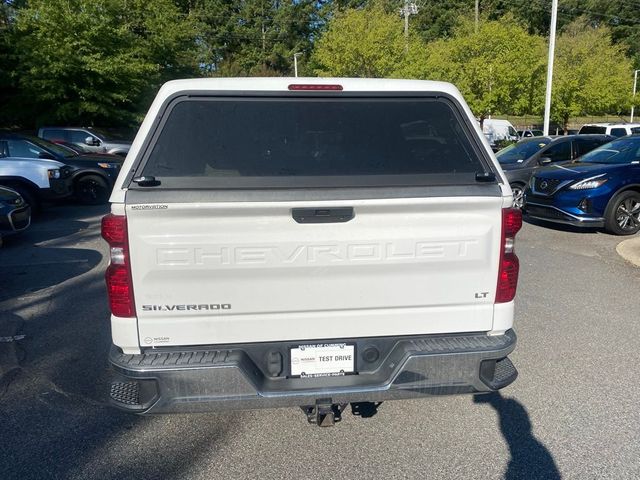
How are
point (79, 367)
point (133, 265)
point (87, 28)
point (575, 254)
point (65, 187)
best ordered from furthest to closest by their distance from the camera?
point (87, 28) < point (65, 187) < point (575, 254) < point (79, 367) < point (133, 265)

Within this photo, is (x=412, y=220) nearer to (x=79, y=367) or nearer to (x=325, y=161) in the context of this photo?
(x=325, y=161)

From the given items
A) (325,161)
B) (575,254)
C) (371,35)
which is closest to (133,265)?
(325,161)

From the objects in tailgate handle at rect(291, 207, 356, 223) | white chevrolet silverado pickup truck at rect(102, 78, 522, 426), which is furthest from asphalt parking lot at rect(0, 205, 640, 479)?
tailgate handle at rect(291, 207, 356, 223)

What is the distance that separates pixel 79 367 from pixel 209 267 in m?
2.32

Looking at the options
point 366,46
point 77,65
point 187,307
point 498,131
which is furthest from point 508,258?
point 498,131

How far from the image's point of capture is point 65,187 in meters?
10.9

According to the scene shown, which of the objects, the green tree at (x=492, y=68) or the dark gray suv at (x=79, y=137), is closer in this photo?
the dark gray suv at (x=79, y=137)

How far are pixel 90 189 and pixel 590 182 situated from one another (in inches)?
420

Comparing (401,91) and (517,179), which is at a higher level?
(401,91)

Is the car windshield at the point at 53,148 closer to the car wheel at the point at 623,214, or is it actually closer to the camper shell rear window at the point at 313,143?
the camper shell rear window at the point at 313,143

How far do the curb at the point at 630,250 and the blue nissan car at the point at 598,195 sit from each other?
1.89ft

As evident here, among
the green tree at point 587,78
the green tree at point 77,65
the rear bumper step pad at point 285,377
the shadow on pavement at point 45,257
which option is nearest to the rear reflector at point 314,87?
the rear bumper step pad at point 285,377

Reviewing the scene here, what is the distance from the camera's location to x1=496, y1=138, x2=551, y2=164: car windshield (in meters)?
12.5

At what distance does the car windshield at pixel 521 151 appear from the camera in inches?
490
